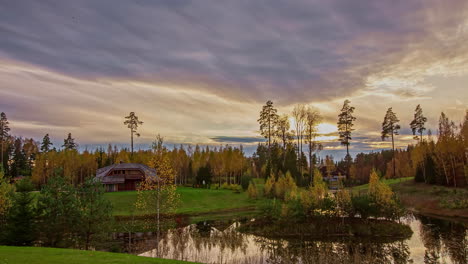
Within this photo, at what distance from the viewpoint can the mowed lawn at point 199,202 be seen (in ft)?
145

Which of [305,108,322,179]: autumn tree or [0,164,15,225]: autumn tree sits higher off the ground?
[305,108,322,179]: autumn tree

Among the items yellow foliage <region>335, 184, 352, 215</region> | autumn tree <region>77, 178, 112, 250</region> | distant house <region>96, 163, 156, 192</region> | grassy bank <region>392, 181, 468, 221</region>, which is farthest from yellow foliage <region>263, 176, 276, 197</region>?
autumn tree <region>77, 178, 112, 250</region>

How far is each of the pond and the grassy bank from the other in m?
10.2

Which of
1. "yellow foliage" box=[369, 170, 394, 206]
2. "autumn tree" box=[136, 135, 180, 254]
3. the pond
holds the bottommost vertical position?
the pond

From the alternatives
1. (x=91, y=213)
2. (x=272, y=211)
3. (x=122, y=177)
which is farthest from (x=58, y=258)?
(x=122, y=177)

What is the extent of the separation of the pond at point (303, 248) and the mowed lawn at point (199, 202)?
40.1 ft

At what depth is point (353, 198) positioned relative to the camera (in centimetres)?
3328

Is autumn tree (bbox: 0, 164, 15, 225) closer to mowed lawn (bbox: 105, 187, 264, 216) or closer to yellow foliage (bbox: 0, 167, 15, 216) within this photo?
yellow foliage (bbox: 0, 167, 15, 216)

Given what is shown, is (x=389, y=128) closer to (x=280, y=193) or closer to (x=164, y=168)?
(x=280, y=193)

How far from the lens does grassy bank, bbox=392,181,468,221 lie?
137ft

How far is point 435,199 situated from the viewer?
48.4 meters

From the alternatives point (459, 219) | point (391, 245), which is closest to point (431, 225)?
point (459, 219)

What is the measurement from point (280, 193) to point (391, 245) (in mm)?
25631

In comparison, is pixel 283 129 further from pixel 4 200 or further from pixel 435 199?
pixel 4 200
